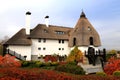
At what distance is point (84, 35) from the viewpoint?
5156 centimetres

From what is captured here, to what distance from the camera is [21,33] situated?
159 ft

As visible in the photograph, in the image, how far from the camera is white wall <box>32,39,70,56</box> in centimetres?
4988

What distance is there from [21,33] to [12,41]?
10.6ft

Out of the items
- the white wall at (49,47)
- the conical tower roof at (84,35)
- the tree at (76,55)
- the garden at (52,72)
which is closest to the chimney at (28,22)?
the white wall at (49,47)

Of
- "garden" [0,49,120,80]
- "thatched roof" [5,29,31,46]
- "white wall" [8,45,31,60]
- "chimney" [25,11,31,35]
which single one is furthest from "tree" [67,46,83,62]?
"chimney" [25,11,31,35]

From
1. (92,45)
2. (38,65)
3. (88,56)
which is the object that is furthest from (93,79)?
(92,45)

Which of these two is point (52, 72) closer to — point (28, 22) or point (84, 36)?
point (28, 22)

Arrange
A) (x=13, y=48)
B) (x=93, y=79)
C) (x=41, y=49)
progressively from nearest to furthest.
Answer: (x=93, y=79)
(x=13, y=48)
(x=41, y=49)

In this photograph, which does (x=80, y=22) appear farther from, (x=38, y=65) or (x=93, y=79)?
(x=93, y=79)

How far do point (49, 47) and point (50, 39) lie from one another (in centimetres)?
199

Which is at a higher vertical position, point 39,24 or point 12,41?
point 39,24

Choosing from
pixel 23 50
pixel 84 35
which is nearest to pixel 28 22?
pixel 23 50

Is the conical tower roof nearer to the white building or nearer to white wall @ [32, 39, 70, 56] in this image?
the white building

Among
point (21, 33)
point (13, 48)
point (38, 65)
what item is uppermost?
point (21, 33)
